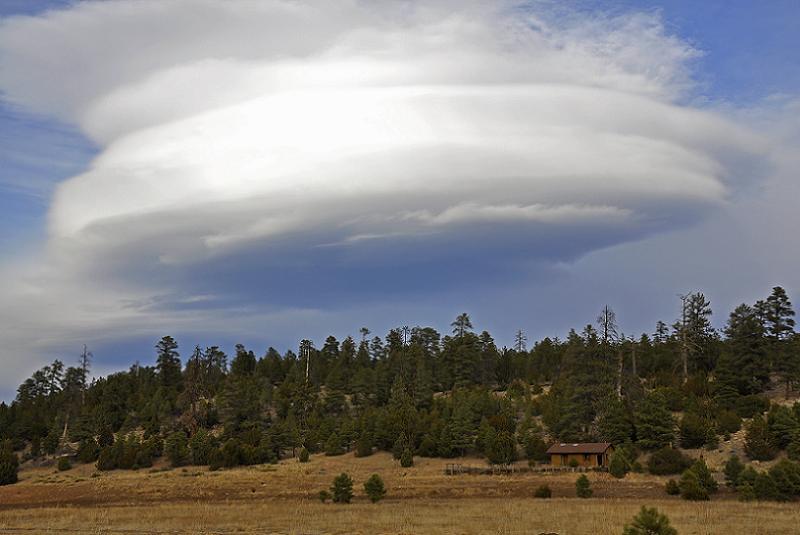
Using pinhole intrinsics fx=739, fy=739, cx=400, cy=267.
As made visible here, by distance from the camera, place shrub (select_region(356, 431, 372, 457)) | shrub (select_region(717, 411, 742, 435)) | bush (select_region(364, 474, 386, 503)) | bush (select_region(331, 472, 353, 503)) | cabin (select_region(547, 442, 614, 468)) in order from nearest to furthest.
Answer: bush (select_region(364, 474, 386, 503)) → bush (select_region(331, 472, 353, 503)) → cabin (select_region(547, 442, 614, 468)) → shrub (select_region(717, 411, 742, 435)) → shrub (select_region(356, 431, 372, 457))

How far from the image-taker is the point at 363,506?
4581 cm

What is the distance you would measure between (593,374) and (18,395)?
4201 inches

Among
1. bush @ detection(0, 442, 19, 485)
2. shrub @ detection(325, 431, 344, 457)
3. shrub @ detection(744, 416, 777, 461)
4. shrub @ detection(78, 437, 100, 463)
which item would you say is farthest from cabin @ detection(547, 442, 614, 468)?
bush @ detection(0, 442, 19, 485)

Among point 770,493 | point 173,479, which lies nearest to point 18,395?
point 173,479

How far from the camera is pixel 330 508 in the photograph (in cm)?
4522

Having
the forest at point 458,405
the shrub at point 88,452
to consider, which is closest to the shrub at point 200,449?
the forest at point 458,405

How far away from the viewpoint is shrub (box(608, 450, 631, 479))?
61000 millimetres

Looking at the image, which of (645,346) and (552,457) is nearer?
(552,457)

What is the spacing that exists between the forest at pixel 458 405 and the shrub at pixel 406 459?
0.12 metres

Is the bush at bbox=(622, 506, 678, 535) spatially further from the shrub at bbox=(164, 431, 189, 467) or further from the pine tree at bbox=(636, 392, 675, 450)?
the shrub at bbox=(164, 431, 189, 467)

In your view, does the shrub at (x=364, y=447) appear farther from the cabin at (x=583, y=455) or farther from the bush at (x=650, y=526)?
the bush at (x=650, y=526)

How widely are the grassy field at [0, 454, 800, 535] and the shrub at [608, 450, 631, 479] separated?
2.49ft

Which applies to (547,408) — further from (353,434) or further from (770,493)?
(770,493)

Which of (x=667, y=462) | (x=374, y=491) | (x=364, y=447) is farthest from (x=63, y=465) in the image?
(x=667, y=462)
